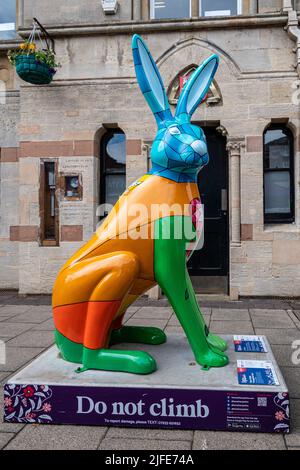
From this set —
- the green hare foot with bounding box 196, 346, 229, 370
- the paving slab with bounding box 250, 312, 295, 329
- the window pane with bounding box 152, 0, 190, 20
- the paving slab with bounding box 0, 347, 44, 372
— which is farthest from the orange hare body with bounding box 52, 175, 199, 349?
the window pane with bounding box 152, 0, 190, 20

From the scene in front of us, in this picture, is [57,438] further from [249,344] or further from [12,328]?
[12,328]

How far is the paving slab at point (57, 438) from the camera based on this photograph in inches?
89.1

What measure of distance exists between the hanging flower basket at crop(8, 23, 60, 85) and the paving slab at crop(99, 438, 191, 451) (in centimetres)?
623

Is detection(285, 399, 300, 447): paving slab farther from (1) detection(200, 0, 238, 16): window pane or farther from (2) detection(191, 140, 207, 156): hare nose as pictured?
(1) detection(200, 0, 238, 16): window pane

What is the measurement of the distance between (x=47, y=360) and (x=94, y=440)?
2.60 ft

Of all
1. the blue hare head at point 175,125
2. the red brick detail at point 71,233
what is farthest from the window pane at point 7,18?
the blue hare head at point 175,125

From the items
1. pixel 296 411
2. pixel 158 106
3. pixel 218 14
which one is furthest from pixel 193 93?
pixel 218 14

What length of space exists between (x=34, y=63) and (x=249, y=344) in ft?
19.2

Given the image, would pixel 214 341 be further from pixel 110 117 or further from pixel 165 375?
pixel 110 117

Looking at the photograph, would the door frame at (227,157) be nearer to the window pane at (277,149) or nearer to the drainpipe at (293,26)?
the window pane at (277,149)

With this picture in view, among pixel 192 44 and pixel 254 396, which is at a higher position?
pixel 192 44

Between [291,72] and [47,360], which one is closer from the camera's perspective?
[47,360]

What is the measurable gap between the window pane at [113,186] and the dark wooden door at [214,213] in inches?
59.7

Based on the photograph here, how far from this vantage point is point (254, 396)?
2334mm
